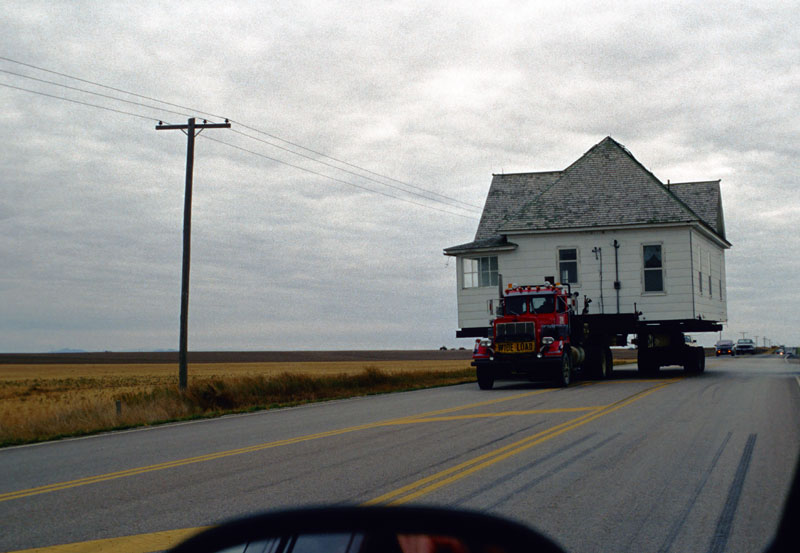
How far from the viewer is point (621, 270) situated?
32.1m

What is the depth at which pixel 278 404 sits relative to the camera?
2223 cm

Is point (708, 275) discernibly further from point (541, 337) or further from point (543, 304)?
point (541, 337)

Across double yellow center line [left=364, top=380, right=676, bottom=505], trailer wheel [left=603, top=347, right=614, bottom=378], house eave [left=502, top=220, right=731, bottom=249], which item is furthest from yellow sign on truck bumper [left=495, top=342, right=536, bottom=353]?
double yellow center line [left=364, top=380, right=676, bottom=505]

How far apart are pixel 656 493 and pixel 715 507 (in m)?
0.74

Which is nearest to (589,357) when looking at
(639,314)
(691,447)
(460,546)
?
(639,314)

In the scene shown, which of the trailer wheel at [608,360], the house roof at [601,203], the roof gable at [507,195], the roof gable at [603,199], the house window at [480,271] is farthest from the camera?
the roof gable at [507,195]

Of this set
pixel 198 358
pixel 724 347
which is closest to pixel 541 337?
pixel 724 347

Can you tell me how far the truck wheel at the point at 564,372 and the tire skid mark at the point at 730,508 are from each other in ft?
47.7

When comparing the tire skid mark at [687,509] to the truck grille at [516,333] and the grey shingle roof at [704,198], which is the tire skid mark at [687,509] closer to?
the truck grille at [516,333]

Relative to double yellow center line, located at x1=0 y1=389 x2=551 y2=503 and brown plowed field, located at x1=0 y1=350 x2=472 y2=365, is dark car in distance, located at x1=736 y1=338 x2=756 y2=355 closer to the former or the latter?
brown plowed field, located at x1=0 y1=350 x2=472 y2=365

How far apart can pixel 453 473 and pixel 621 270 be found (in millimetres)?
23827

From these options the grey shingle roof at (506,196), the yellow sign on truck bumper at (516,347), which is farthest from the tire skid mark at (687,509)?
the grey shingle roof at (506,196)

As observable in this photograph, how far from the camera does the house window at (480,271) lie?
113 ft

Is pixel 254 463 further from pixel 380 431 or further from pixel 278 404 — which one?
pixel 278 404
